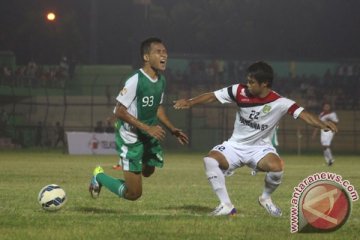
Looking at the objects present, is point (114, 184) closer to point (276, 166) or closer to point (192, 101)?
point (192, 101)

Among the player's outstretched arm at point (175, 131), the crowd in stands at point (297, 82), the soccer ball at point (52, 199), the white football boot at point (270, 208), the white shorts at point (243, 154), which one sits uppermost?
the player's outstretched arm at point (175, 131)

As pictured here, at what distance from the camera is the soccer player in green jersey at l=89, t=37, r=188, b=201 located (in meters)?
10.3

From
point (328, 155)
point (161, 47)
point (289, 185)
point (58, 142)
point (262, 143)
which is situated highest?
point (161, 47)

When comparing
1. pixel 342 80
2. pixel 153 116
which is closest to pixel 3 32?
pixel 342 80

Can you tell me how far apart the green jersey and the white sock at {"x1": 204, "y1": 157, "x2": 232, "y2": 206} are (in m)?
0.90

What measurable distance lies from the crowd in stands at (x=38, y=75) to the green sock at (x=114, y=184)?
34.0 metres

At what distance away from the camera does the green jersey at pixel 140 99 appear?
33.8ft

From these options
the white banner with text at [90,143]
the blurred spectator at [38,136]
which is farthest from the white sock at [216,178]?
the blurred spectator at [38,136]

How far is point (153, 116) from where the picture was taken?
422 inches

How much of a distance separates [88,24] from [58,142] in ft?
51.3

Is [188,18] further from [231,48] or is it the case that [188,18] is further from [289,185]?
[289,185]

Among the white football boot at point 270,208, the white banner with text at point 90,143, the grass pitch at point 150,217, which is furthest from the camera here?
the white banner with text at point 90,143

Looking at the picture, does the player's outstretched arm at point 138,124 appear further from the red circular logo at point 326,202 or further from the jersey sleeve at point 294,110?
the red circular logo at point 326,202

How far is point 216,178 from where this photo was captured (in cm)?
1044
